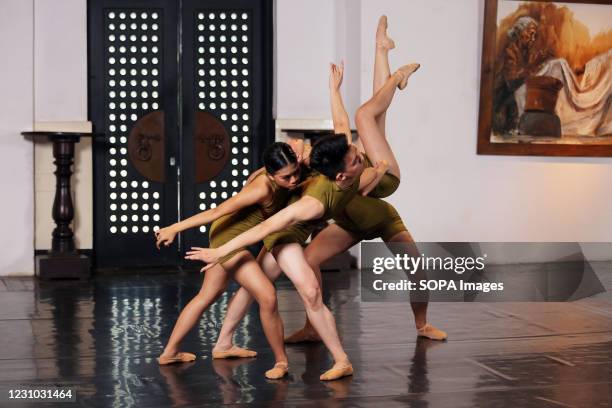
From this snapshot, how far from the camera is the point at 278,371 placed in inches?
187

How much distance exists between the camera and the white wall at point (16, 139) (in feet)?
27.9

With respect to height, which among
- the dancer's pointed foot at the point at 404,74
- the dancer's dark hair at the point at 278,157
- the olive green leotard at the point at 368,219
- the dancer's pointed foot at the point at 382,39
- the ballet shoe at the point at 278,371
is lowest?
the ballet shoe at the point at 278,371

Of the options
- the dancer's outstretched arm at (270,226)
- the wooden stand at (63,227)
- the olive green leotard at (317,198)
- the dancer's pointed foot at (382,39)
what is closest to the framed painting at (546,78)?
the dancer's pointed foot at (382,39)

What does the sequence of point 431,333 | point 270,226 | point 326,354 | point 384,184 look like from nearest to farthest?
Answer: point 270,226 < point 326,354 < point 384,184 < point 431,333

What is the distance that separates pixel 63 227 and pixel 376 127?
3.74m

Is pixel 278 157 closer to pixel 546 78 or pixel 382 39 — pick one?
pixel 382 39

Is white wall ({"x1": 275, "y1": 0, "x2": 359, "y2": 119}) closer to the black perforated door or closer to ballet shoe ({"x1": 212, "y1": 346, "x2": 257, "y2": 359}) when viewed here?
the black perforated door

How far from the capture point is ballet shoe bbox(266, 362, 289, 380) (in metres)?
4.73

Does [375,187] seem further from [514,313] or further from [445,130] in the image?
[445,130]

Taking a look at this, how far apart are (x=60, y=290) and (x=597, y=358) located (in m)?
4.22

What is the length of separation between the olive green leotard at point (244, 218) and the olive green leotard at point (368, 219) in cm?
54

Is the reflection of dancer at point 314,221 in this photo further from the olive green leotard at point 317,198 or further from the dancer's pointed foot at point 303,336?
the dancer's pointed foot at point 303,336

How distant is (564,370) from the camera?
495 centimetres

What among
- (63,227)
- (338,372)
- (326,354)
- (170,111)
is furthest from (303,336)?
(170,111)
